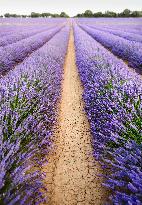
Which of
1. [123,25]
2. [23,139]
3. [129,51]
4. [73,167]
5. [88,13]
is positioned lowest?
[73,167]

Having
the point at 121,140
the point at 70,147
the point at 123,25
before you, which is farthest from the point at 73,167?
the point at 123,25

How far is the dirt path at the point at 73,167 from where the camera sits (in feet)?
10.0

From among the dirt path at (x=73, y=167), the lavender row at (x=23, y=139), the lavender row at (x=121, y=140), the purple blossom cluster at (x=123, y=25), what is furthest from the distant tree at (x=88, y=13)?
the dirt path at (x=73, y=167)

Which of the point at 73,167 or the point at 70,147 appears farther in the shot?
the point at 70,147

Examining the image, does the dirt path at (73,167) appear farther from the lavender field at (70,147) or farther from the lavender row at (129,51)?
the lavender row at (129,51)

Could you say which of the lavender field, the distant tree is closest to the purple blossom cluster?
the lavender field

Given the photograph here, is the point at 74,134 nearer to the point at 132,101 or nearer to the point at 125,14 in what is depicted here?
the point at 132,101

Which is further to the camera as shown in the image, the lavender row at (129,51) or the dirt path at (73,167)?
the lavender row at (129,51)

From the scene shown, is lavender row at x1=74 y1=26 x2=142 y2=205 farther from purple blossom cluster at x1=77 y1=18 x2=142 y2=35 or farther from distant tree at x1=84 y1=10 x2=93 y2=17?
distant tree at x1=84 y1=10 x2=93 y2=17

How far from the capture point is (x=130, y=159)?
2611 mm

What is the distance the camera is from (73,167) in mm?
3635

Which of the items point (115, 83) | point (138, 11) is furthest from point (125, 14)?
point (115, 83)

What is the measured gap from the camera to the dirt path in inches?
120

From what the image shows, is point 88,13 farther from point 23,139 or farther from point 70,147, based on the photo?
point 23,139
